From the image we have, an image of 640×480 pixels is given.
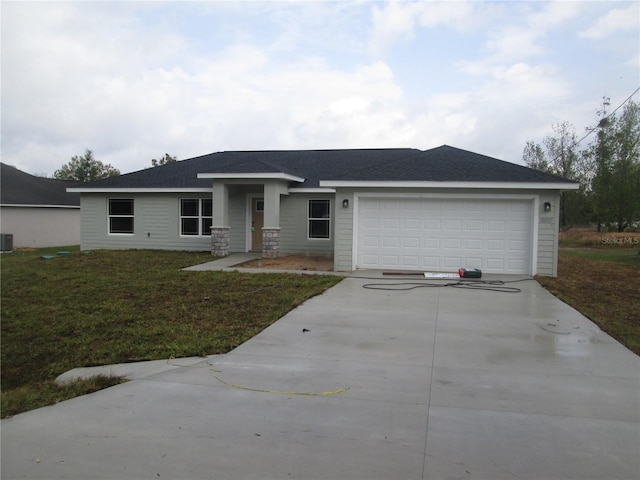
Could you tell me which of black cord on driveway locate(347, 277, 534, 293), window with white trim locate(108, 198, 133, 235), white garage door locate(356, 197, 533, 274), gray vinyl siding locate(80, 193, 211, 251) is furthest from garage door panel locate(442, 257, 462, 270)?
window with white trim locate(108, 198, 133, 235)

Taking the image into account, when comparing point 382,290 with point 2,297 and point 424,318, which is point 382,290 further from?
point 2,297

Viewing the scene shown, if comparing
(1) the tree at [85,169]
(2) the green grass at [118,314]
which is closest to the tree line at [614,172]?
(2) the green grass at [118,314]

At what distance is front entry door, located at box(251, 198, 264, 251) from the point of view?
61.9ft

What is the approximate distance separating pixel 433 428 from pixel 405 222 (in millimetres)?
10179

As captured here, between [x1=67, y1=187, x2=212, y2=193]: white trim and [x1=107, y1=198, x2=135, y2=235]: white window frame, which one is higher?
[x1=67, y1=187, x2=212, y2=193]: white trim

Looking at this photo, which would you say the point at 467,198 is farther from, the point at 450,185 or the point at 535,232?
the point at 535,232

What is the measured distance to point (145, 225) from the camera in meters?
19.3

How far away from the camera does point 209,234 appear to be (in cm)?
1880

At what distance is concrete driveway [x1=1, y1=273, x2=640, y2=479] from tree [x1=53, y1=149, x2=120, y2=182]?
143 ft

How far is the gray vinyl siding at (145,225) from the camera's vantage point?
18938mm

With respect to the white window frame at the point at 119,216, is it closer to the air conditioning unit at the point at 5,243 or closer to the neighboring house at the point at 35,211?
the air conditioning unit at the point at 5,243

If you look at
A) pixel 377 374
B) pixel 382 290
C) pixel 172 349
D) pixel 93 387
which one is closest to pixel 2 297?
pixel 172 349

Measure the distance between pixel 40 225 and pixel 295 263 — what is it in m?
17.9

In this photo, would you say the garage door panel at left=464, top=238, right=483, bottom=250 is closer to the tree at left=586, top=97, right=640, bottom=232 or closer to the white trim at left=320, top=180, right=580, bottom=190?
the white trim at left=320, top=180, right=580, bottom=190
